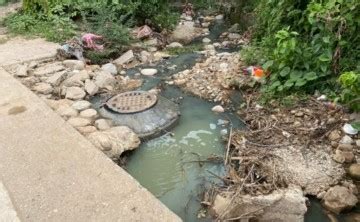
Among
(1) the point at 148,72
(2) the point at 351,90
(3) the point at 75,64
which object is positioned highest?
(2) the point at 351,90

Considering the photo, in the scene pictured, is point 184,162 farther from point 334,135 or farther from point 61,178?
point 334,135

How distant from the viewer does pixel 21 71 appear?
4258 millimetres

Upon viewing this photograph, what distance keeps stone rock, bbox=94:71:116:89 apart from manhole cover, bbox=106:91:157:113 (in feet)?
1.29

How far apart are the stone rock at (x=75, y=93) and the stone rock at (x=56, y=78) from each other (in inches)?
8.5

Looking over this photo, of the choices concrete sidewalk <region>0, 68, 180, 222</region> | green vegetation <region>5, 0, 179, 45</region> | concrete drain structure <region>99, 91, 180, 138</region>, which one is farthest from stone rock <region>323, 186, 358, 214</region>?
green vegetation <region>5, 0, 179, 45</region>

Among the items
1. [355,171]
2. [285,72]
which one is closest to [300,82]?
[285,72]

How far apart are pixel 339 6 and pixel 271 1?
40.7 inches

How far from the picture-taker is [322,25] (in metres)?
3.55

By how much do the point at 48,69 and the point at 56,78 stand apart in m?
0.33

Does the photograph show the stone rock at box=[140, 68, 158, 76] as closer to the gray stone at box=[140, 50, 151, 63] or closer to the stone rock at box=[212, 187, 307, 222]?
the gray stone at box=[140, 50, 151, 63]

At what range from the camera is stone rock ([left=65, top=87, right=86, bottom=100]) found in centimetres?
390

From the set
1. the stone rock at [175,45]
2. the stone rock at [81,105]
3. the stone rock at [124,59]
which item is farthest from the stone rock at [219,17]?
the stone rock at [81,105]

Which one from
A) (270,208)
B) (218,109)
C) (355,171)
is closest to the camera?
(270,208)

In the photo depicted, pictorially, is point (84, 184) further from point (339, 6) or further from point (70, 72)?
point (339, 6)
